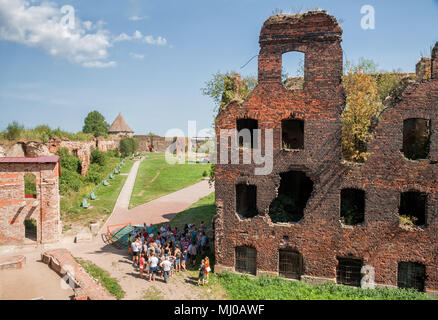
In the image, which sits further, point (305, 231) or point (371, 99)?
point (371, 99)

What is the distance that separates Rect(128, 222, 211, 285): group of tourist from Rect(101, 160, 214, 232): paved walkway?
18.3 feet

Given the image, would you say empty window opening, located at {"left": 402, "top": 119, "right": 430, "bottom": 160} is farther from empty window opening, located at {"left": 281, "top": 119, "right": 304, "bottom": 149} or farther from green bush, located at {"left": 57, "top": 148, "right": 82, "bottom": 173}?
green bush, located at {"left": 57, "top": 148, "right": 82, "bottom": 173}

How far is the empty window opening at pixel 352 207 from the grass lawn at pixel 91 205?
19096 mm

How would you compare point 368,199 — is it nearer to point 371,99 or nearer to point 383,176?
point 383,176

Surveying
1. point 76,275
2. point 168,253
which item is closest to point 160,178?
point 168,253

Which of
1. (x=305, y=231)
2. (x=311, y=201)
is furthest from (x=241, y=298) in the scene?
(x=311, y=201)

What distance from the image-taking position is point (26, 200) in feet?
67.5

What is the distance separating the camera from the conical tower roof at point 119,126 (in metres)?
78.3

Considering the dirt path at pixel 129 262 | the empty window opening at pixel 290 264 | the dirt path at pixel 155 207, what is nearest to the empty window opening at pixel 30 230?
the dirt path at pixel 129 262

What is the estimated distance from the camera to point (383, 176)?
14648 mm

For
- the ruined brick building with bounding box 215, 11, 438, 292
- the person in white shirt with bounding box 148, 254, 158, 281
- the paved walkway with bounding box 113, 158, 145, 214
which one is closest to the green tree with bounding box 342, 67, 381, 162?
the ruined brick building with bounding box 215, 11, 438, 292

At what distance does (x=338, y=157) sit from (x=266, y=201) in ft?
13.6

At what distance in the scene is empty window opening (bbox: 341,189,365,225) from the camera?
619 inches

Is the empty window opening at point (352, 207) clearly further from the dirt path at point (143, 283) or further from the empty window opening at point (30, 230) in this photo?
the empty window opening at point (30, 230)
